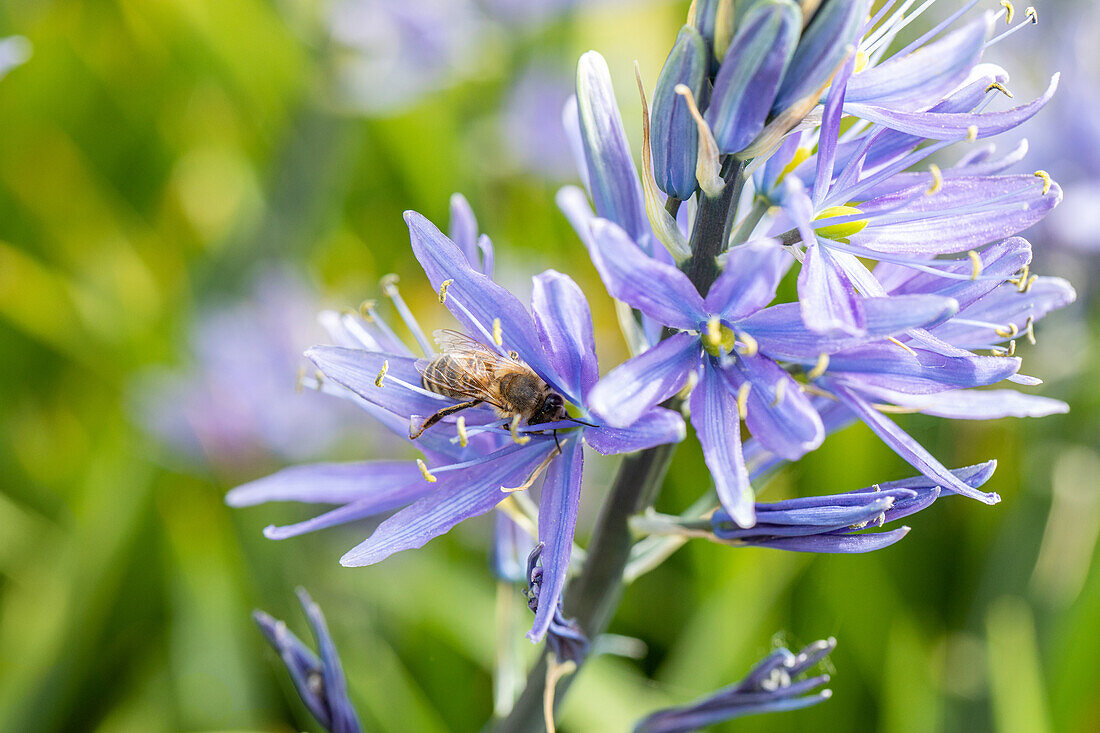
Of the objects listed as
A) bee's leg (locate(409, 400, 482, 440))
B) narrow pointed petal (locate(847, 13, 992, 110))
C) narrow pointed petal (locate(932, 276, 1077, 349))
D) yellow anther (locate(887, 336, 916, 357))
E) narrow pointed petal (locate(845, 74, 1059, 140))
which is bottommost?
narrow pointed petal (locate(932, 276, 1077, 349))

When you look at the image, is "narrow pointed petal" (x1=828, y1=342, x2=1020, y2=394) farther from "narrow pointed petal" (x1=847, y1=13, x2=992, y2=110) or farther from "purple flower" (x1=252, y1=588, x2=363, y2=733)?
"purple flower" (x1=252, y1=588, x2=363, y2=733)

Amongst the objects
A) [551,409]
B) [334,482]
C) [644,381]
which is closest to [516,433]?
[551,409]

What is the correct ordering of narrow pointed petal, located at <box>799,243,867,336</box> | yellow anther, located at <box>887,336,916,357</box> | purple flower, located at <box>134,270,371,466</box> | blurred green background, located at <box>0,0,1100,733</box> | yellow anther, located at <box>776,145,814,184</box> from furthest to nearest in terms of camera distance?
purple flower, located at <box>134,270,371,466</box> < blurred green background, located at <box>0,0,1100,733</box> < yellow anther, located at <box>776,145,814,184</box> < yellow anther, located at <box>887,336,916,357</box> < narrow pointed petal, located at <box>799,243,867,336</box>

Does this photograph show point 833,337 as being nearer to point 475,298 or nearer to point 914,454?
point 914,454

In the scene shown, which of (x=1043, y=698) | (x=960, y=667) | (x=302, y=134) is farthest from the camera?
(x=302, y=134)

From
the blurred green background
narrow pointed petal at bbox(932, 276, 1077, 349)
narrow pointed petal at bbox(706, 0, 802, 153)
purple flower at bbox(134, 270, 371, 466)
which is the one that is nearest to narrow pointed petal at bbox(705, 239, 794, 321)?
narrow pointed petal at bbox(706, 0, 802, 153)

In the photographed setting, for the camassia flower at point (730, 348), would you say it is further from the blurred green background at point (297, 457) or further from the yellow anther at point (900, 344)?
the blurred green background at point (297, 457)

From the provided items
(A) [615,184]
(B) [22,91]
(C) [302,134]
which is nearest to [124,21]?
(B) [22,91]

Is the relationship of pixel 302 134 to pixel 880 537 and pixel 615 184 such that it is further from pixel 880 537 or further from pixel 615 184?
pixel 880 537
